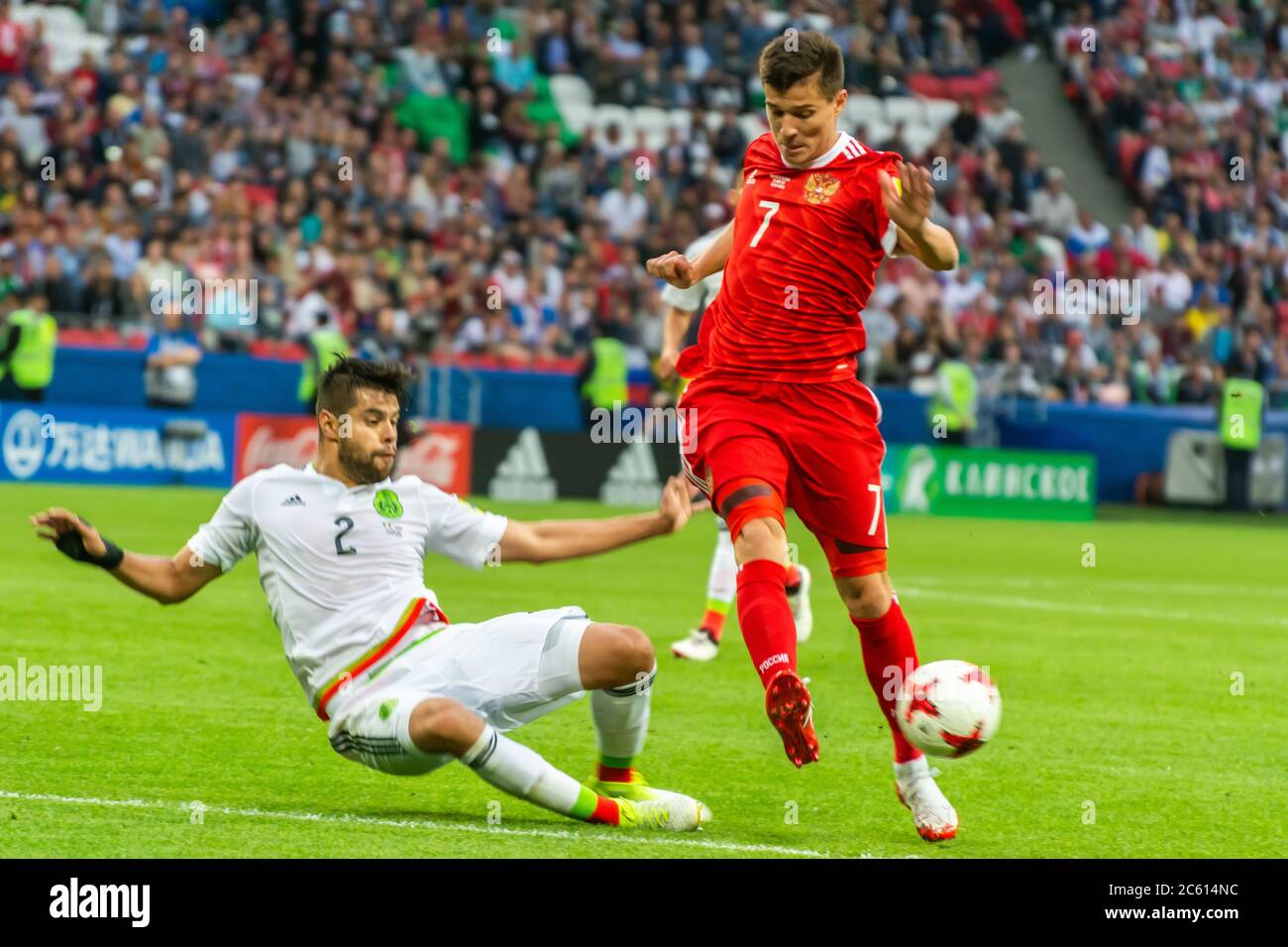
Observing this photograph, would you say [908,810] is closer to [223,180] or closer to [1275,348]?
[223,180]

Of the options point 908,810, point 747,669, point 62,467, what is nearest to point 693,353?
point 908,810

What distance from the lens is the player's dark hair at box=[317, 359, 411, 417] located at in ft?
19.0

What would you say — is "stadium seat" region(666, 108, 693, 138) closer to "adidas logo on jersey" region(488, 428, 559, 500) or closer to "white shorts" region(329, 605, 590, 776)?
"adidas logo on jersey" region(488, 428, 559, 500)

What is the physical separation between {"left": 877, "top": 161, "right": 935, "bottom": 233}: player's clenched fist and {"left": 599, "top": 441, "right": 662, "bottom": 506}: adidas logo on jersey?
1498 cm

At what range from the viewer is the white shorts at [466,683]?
5.71 metres

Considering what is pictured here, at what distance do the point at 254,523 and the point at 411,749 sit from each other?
84 centimetres

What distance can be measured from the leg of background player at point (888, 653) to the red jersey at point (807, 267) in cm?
68

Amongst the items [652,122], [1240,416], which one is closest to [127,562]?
[1240,416]

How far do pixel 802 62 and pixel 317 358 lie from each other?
14.7 meters

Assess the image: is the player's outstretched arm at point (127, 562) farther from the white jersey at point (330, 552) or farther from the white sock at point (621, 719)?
the white sock at point (621, 719)

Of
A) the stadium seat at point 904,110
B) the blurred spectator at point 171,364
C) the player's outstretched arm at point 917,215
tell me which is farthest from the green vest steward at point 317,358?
the player's outstretched arm at point 917,215
